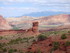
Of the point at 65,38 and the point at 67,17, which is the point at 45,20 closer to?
the point at 67,17

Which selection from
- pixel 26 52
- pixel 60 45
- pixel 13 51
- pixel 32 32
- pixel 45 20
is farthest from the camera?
pixel 45 20

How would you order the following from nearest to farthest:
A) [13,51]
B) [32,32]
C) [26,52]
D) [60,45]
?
[60,45] < [26,52] < [13,51] < [32,32]

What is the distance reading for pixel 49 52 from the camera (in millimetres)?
25062

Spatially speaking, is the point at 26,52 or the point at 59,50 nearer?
the point at 59,50

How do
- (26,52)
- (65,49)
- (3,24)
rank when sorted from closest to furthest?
1. (65,49)
2. (26,52)
3. (3,24)

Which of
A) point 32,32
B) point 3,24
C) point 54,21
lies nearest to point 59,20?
point 54,21

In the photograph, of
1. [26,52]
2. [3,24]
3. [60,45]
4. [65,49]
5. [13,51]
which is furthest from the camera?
[3,24]

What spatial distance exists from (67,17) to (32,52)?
171m

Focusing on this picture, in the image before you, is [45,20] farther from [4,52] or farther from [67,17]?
[4,52]

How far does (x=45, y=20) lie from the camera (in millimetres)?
194500

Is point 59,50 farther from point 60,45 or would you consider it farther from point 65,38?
point 65,38

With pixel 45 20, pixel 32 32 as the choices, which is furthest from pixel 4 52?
pixel 45 20

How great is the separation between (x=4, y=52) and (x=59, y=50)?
9.13 meters

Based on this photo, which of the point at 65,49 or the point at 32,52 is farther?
the point at 32,52
